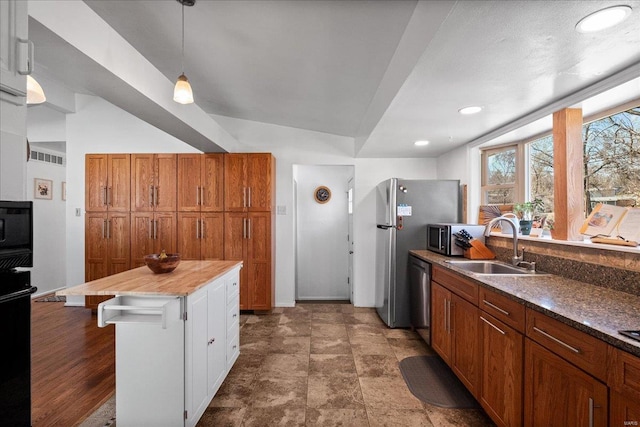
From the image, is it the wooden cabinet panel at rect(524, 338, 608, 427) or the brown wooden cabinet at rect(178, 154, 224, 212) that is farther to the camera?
the brown wooden cabinet at rect(178, 154, 224, 212)

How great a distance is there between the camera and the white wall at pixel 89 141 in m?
4.38

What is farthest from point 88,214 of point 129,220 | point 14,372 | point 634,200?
point 634,200

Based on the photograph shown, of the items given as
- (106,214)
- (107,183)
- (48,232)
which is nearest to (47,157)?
(48,232)

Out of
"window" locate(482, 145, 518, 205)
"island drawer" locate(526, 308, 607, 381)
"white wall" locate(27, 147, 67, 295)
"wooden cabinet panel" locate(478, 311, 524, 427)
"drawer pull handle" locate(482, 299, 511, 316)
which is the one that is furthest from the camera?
"white wall" locate(27, 147, 67, 295)

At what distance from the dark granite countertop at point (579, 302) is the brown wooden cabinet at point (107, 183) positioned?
421 cm

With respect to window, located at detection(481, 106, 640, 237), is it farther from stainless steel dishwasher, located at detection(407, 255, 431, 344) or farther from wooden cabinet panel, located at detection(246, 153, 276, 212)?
wooden cabinet panel, located at detection(246, 153, 276, 212)

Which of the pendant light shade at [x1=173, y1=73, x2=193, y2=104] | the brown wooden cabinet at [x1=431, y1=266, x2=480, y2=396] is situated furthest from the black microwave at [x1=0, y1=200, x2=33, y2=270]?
the brown wooden cabinet at [x1=431, y1=266, x2=480, y2=396]

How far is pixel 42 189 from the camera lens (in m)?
5.31

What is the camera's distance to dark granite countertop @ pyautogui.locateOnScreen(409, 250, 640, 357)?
1142 millimetres

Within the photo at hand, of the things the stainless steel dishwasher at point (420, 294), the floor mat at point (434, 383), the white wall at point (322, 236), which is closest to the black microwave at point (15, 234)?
the floor mat at point (434, 383)

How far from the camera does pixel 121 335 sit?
182cm

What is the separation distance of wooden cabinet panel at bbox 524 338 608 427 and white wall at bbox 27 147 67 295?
6.64 metres

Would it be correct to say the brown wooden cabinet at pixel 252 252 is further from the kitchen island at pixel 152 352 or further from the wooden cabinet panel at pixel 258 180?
the kitchen island at pixel 152 352

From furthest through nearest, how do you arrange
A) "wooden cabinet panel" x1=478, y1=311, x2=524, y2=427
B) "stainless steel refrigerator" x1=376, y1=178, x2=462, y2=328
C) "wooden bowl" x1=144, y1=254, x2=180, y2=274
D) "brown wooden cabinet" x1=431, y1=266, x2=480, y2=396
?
"stainless steel refrigerator" x1=376, y1=178, x2=462, y2=328, "wooden bowl" x1=144, y1=254, x2=180, y2=274, "brown wooden cabinet" x1=431, y1=266, x2=480, y2=396, "wooden cabinet panel" x1=478, y1=311, x2=524, y2=427
